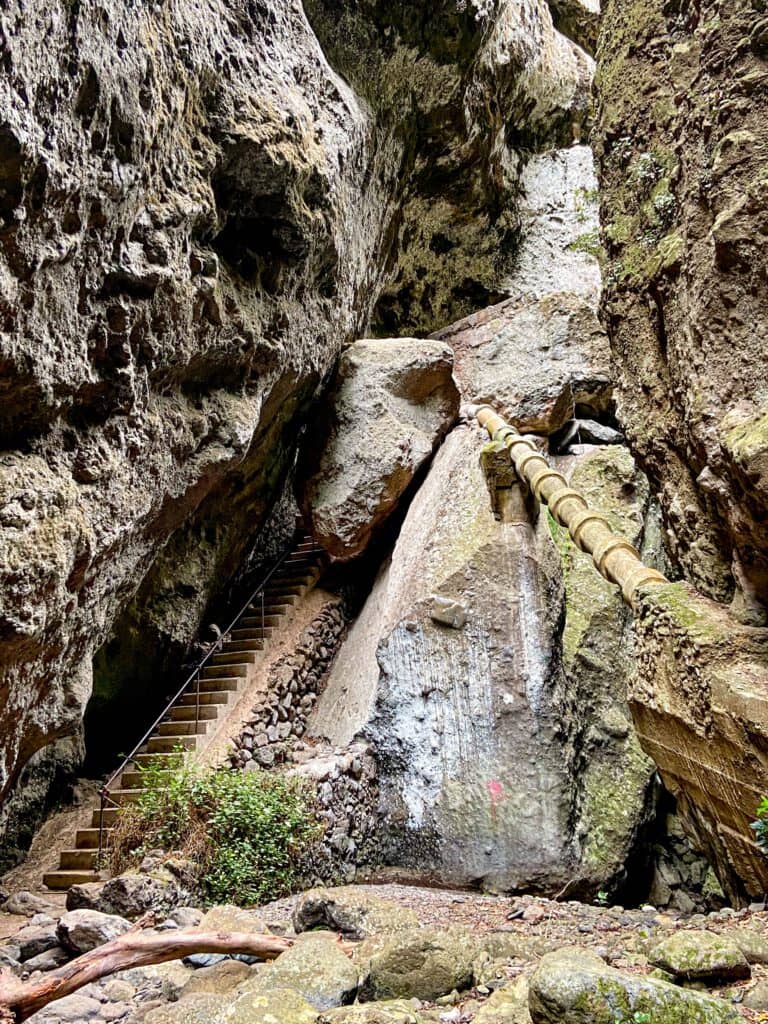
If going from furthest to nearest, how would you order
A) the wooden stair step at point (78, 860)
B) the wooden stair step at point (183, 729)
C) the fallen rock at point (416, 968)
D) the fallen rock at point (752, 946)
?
the wooden stair step at point (183, 729) < the wooden stair step at point (78, 860) < the fallen rock at point (416, 968) < the fallen rock at point (752, 946)

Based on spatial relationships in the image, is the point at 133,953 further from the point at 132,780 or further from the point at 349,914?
the point at 132,780

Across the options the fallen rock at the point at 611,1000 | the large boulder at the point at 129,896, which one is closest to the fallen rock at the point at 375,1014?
the fallen rock at the point at 611,1000

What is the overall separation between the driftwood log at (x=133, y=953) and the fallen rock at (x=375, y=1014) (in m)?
1.43

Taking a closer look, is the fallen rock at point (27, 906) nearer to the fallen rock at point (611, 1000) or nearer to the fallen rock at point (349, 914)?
the fallen rock at point (349, 914)

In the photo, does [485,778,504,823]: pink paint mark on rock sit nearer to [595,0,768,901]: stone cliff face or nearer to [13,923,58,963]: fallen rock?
[595,0,768,901]: stone cliff face

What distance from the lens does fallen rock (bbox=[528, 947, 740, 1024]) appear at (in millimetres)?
2443

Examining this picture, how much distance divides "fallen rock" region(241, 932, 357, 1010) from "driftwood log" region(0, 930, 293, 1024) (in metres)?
0.83

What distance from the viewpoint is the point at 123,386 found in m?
5.98

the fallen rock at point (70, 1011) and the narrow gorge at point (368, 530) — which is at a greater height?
the narrow gorge at point (368, 530)

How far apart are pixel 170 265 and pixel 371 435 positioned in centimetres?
559

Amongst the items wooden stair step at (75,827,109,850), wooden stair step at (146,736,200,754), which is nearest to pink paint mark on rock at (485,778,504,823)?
wooden stair step at (146,736,200,754)

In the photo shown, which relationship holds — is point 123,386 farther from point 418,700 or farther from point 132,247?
point 418,700

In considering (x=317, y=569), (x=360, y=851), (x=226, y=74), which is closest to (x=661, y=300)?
(x=226, y=74)

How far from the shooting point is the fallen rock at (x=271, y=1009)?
286 cm
